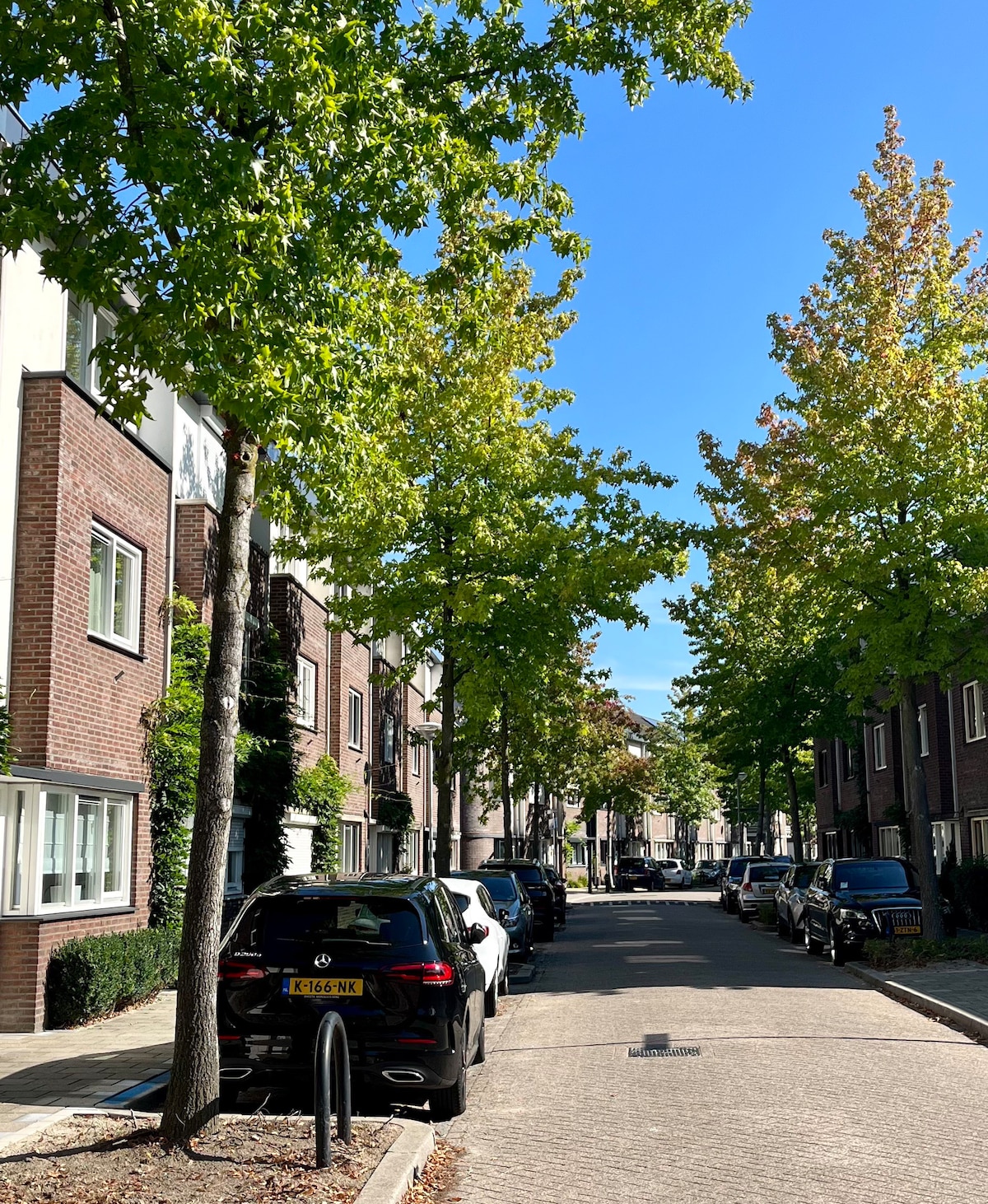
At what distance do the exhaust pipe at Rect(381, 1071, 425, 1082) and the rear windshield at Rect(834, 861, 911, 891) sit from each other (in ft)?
48.6

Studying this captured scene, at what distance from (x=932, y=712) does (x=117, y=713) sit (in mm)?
23110

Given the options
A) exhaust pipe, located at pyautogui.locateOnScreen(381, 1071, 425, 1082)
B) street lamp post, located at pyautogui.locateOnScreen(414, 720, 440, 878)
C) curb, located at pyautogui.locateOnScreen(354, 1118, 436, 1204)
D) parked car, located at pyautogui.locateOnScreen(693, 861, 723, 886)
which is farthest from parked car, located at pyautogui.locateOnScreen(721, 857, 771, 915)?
parked car, located at pyautogui.locateOnScreen(693, 861, 723, 886)

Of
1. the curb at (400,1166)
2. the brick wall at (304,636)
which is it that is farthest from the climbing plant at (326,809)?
the curb at (400,1166)

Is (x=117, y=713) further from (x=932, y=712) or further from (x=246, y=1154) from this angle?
(x=932, y=712)

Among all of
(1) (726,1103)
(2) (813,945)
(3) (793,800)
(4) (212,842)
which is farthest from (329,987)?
(3) (793,800)

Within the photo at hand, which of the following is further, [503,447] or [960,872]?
[960,872]

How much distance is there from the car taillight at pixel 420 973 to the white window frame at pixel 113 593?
24.1ft

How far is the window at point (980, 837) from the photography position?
29.1 metres

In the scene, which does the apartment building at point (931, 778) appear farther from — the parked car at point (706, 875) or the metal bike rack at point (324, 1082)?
the parked car at point (706, 875)

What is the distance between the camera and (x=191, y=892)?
24.5 feet

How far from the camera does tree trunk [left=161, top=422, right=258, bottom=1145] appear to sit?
719 cm

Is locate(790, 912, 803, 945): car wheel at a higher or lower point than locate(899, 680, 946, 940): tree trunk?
lower

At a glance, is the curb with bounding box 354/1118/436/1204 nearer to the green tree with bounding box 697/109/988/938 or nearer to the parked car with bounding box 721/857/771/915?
the green tree with bounding box 697/109/988/938

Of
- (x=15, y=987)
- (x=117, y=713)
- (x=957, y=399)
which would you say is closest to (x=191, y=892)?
(x=15, y=987)
